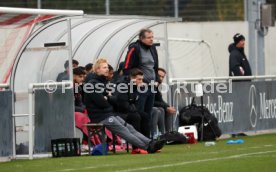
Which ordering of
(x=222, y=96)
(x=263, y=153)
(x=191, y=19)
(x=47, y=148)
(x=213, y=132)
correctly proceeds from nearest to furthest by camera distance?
(x=263, y=153), (x=47, y=148), (x=213, y=132), (x=222, y=96), (x=191, y=19)

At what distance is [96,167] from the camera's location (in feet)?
50.3

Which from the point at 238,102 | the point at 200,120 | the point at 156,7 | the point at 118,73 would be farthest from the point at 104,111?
the point at 156,7

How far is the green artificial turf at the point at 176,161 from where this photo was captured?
583 inches

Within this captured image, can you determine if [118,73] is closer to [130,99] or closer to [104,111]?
[130,99]

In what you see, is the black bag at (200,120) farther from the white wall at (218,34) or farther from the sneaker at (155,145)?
the white wall at (218,34)

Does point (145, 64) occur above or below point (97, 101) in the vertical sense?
above

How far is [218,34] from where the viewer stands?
33094 mm

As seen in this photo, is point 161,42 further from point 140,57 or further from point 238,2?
point 238,2

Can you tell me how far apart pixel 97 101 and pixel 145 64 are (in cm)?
189

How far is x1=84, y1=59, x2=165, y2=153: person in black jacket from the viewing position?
18.2 meters

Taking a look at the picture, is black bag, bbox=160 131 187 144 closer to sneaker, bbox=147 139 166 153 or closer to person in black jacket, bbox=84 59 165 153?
person in black jacket, bbox=84 59 165 153

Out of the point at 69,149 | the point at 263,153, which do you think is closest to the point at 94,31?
the point at 69,149

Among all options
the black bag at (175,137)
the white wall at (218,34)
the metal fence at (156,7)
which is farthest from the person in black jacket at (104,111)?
the white wall at (218,34)

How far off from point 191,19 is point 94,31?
9.91 metres
